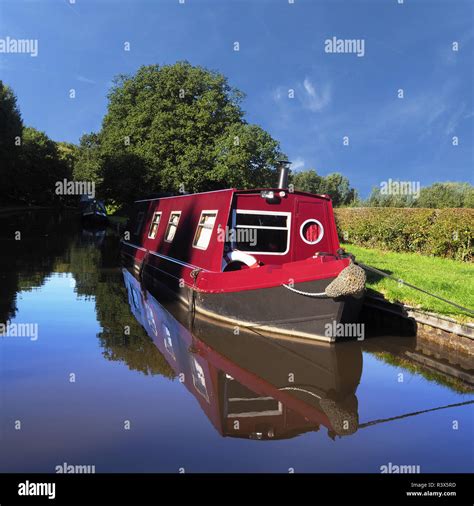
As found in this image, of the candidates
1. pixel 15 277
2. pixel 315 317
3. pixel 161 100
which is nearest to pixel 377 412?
pixel 315 317

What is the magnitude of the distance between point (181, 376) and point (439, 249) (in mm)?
10854

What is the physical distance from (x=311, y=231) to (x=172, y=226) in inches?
183

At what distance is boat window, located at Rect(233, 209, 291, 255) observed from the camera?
9250 mm

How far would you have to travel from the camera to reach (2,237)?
74.6ft

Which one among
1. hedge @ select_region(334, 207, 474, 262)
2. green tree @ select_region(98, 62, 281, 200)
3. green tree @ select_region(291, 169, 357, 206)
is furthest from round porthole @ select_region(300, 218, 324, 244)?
green tree @ select_region(291, 169, 357, 206)

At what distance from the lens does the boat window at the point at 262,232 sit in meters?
9.25

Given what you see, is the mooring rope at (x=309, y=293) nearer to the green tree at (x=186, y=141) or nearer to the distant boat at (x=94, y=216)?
the green tree at (x=186, y=141)
